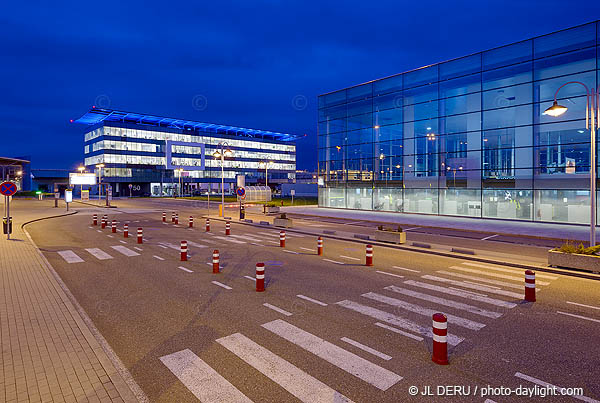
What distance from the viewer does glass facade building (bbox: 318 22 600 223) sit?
2948 centimetres

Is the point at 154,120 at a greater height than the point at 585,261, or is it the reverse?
the point at 154,120

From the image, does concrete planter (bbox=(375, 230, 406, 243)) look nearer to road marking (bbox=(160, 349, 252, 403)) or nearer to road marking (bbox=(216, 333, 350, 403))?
road marking (bbox=(216, 333, 350, 403))

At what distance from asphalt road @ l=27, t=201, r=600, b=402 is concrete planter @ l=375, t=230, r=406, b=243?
397 centimetres

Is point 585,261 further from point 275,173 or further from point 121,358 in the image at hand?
point 275,173

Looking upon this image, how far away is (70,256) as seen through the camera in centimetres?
1550

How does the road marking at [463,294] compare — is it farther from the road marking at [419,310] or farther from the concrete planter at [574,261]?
the concrete planter at [574,261]

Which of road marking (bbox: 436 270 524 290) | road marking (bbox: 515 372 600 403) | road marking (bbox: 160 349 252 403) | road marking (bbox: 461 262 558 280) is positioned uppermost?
road marking (bbox: 160 349 252 403)

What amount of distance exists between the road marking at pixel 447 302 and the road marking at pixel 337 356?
3909mm

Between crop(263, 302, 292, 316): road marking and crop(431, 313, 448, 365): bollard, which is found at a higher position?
crop(431, 313, 448, 365): bollard

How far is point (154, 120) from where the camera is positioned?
10519cm

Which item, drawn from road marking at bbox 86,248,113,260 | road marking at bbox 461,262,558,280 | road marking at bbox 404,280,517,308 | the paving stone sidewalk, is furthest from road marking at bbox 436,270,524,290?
road marking at bbox 86,248,113,260

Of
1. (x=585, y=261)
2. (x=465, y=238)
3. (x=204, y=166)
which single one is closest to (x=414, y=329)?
(x=585, y=261)

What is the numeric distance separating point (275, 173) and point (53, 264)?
117 m

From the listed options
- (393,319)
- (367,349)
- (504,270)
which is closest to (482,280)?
(504,270)
